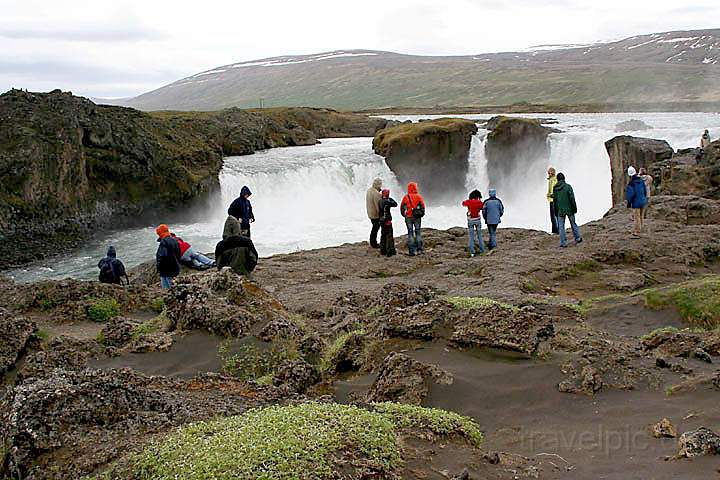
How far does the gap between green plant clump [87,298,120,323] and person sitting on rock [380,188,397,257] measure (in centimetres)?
768

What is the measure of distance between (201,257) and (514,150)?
98.6ft

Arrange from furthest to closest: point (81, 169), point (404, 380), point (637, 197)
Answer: point (81, 169)
point (637, 197)
point (404, 380)

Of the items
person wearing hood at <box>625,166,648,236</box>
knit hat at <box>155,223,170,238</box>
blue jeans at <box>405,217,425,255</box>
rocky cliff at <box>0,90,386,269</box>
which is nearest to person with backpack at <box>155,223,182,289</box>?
knit hat at <box>155,223,170,238</box>

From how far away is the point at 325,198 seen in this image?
37.7 metres

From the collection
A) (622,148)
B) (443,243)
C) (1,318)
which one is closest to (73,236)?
(443,243)

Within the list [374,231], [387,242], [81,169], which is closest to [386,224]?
[387,242]

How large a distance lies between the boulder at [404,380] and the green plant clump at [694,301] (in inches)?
191

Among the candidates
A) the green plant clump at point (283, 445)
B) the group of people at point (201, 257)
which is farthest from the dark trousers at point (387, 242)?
the green plant clump at point (283, 445)

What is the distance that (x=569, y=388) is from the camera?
6191 millimetres

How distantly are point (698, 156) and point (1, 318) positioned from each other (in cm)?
2197

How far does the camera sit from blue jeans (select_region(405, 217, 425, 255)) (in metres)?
17.7

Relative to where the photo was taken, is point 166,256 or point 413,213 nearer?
point 166,256

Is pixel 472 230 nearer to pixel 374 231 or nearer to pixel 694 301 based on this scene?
pixel 374 231

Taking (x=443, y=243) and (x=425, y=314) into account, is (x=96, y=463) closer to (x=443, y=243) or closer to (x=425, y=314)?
(x=425, y=314)
